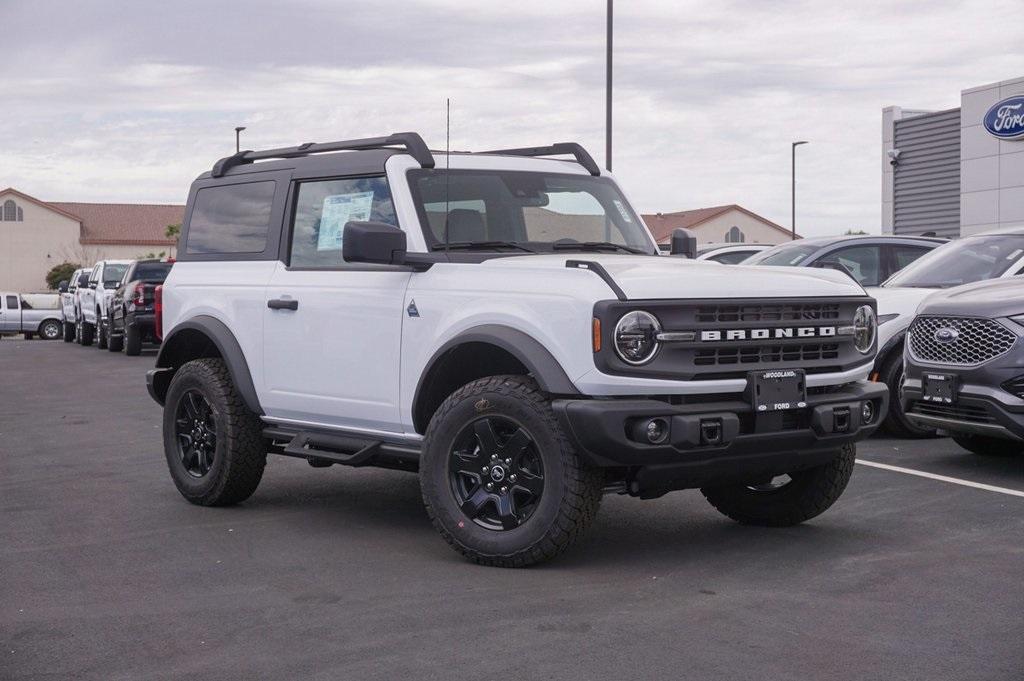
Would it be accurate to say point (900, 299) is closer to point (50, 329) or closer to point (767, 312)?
point (767, 312)

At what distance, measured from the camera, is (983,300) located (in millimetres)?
9102

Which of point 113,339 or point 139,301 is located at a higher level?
point 139,301

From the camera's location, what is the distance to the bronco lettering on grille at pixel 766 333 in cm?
597

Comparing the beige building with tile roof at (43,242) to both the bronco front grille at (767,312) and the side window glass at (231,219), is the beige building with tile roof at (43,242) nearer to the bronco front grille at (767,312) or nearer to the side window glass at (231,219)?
the side window glass at (231,219)

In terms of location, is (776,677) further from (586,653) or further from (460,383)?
(460,383)

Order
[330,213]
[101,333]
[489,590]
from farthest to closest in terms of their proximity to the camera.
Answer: [101,333], [330,213], [489,590]

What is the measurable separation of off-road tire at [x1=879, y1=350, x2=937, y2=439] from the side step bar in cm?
511

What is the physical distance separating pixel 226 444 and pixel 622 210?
2598 mm

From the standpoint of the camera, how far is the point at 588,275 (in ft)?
19.5

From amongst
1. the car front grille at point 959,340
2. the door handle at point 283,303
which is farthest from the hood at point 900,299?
the door handle at point 283,303

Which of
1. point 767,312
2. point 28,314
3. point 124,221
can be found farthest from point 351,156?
point 124,221

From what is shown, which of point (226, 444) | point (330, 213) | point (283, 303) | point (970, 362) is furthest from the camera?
point (970, 362)

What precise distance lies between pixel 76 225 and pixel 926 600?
9688cm

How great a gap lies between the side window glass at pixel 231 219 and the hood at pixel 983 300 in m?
4.56
